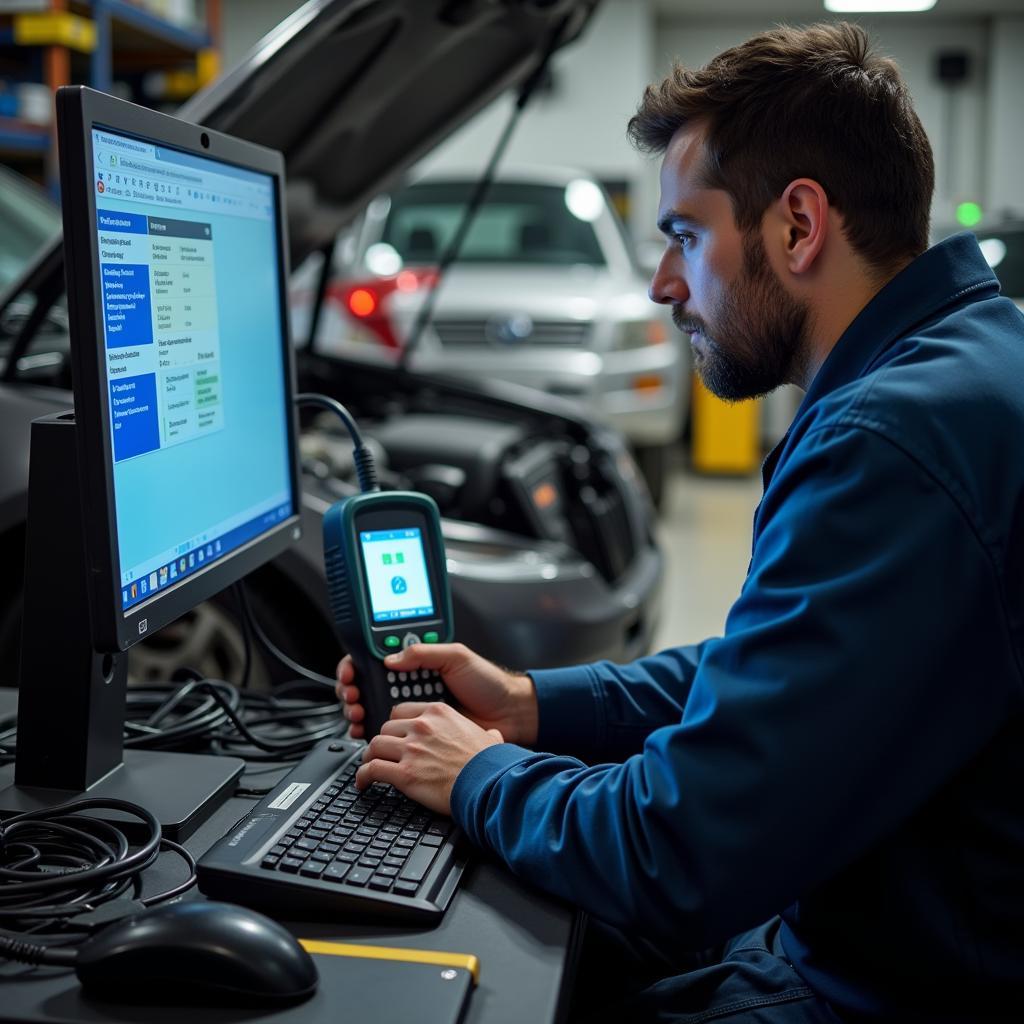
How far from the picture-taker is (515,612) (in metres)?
2.23

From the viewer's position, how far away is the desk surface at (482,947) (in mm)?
798

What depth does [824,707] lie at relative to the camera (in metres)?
0.84

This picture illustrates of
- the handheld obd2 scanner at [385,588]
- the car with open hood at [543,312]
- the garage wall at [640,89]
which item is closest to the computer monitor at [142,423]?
the handheld obd2 scanner at [385,588]

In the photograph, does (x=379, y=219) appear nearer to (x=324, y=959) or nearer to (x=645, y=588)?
(x=645, y=588)

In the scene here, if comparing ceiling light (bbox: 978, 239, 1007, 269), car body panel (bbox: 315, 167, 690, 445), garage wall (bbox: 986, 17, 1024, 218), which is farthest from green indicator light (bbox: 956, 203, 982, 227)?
car body panel (bbox: 315, 167, 690, 445)

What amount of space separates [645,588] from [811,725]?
1.92 meters

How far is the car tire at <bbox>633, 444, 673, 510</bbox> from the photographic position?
5949mm

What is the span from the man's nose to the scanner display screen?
0.35m

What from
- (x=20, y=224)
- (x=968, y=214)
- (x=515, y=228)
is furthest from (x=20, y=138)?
(x=968, y=214)

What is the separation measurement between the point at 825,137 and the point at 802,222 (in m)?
0.07

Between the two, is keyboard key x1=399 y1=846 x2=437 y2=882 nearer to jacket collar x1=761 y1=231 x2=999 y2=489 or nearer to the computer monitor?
the computer monitor

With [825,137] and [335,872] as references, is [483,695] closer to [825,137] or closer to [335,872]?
[335,872]

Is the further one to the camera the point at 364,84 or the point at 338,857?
the point at 364,84

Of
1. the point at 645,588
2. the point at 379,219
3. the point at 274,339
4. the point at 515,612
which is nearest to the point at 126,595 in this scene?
the point at 274,339
